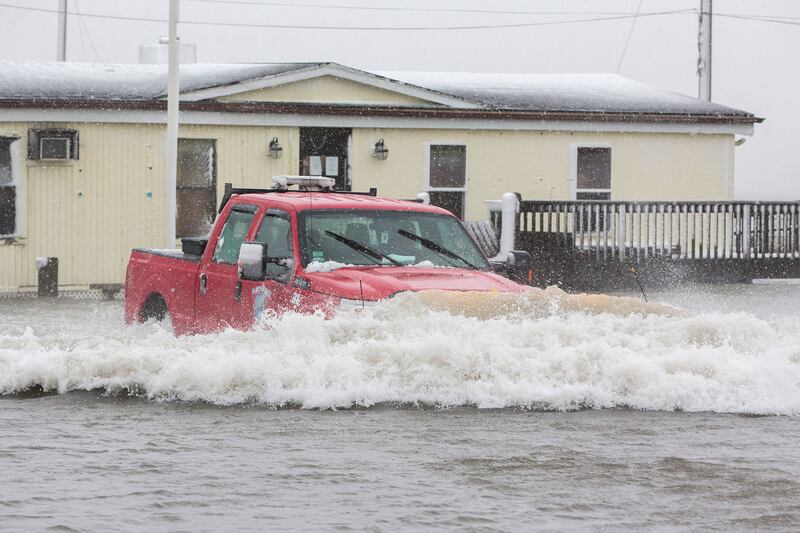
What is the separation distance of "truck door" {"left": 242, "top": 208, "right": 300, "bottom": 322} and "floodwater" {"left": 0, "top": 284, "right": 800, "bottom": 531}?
0.79 feet

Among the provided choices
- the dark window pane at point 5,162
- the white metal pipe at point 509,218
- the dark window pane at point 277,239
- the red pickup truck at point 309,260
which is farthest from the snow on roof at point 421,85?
the dark window pane at point 277,239

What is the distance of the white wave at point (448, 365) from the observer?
1091 cm

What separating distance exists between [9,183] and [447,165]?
24.5 feet

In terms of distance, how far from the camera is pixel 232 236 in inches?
514

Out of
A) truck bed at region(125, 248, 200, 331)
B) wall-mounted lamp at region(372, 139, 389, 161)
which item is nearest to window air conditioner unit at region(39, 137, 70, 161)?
wall-mounted lamp at region(372, 139, 389, 161)

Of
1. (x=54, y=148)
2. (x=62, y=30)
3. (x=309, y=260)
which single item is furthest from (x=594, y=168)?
(x=62, y=30)

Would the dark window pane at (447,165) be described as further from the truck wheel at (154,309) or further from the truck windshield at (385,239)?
the truck windshield at (385,239)

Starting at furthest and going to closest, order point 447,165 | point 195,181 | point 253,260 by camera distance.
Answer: point 447,165, point 195,181, point 253,260

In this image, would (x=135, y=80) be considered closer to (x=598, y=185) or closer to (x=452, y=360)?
(x=598, y=185)

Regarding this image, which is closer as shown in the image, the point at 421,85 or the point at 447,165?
the point at 447,165

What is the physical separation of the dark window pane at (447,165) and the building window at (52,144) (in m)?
6.18

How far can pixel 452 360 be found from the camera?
11.0 metres

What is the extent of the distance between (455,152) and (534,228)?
216 centimetres

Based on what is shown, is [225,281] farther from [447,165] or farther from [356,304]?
[447,165]
